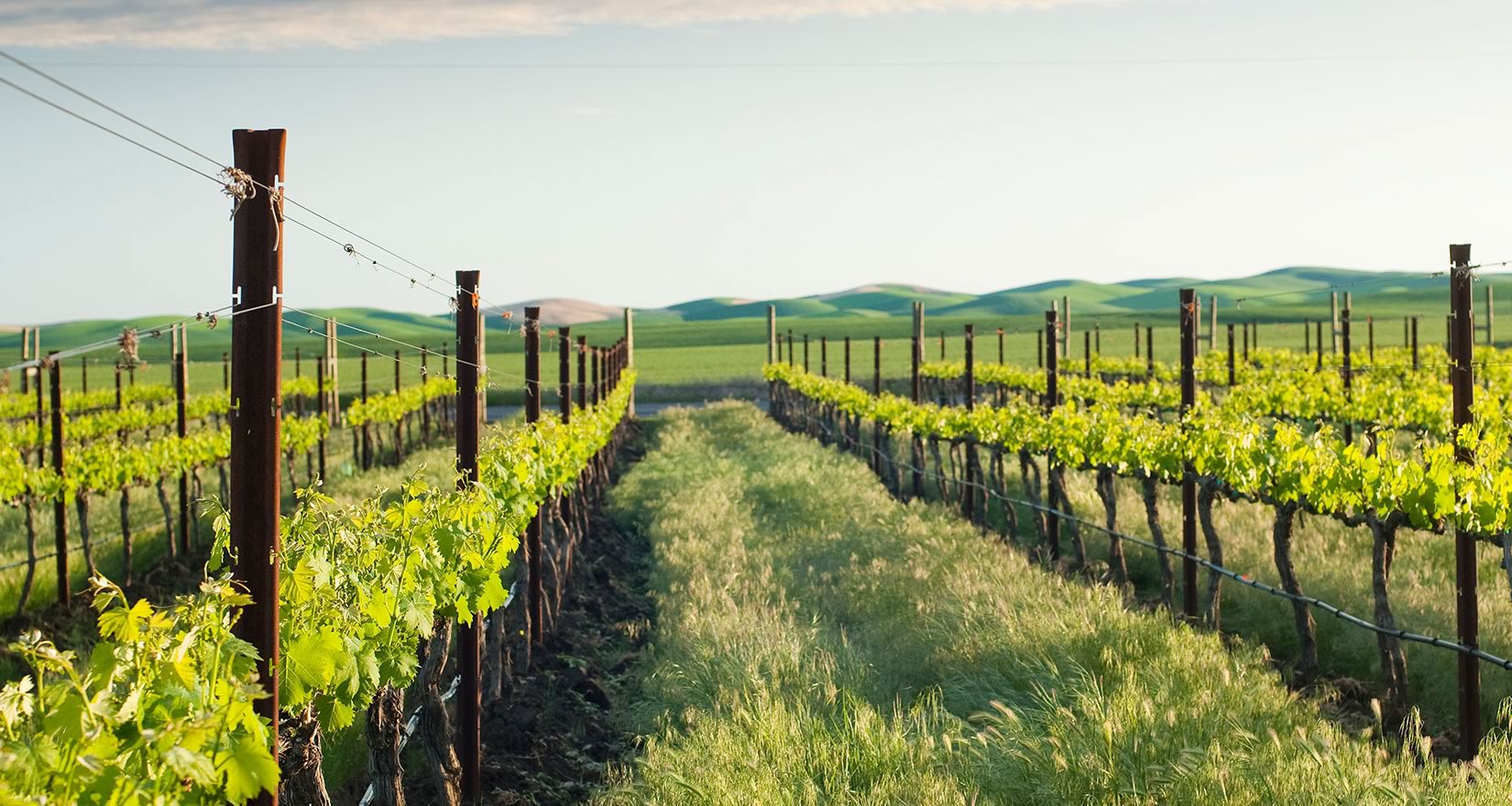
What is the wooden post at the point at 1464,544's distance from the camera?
7.93 meters

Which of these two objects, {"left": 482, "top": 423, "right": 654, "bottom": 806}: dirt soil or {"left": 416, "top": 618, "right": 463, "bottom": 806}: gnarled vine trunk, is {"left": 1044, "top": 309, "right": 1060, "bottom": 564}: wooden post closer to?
{"left": 482, "top": 423, "right": 654, "bottom": 806}: dirt soil

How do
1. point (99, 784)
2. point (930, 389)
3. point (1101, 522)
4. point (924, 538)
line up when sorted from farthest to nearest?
point (930, 389) < point (1101, 522) < point (924, 538) < point (99, 784)

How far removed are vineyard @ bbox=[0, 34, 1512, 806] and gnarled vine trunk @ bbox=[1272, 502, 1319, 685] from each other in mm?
29

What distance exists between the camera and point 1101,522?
51.8 feet

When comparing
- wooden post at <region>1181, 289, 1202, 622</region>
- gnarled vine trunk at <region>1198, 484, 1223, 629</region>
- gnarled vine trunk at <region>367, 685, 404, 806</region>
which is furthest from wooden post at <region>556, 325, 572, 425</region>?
gnarled vine trunk at <region>367, 685, 404, 806</region>

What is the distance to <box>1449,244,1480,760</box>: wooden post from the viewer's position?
7.93 meters

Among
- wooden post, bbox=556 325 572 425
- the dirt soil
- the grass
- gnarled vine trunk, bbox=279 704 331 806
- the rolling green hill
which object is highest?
the rolling green hill

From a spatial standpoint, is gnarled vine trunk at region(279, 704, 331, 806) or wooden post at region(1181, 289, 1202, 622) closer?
gnarled vine trunk at region(279, 704, 331, 806)

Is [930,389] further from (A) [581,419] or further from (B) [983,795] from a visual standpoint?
(B) [983,795]

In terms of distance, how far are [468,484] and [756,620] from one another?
112 inches

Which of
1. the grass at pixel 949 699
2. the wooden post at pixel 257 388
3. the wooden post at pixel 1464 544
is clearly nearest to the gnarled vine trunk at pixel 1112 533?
the grass at pixel 949 699

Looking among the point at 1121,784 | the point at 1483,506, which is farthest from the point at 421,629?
the point at 1483,506

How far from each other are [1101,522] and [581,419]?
6611mm

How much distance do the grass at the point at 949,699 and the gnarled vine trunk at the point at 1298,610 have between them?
572 millimetres
